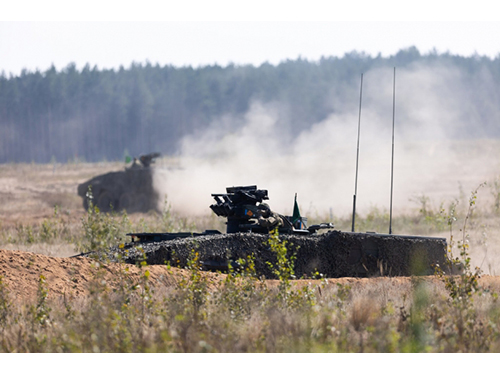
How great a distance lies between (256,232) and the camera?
11.7 m

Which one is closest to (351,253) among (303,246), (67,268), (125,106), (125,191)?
(303,246)

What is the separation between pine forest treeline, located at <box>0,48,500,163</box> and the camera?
103 meters

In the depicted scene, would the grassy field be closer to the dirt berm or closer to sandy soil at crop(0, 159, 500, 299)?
sandy soil at crop(0, 159, 500, 299)

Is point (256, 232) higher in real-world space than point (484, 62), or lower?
lower

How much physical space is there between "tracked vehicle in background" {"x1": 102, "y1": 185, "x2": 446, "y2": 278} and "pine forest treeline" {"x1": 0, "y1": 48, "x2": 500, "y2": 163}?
8745 cm

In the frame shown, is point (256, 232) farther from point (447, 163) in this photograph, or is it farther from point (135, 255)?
point (447, 163)

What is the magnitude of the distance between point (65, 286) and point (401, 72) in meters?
94.4

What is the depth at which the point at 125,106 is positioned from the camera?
4205 inches

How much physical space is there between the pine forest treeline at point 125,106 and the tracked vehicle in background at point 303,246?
8745 cm

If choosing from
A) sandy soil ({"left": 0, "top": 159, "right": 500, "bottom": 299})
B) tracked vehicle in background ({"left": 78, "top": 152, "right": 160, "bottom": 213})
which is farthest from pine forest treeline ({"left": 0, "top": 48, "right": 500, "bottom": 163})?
tracked vehicle in background ({"left": 78, "top": 152, "right": 160, "bottom": 213})

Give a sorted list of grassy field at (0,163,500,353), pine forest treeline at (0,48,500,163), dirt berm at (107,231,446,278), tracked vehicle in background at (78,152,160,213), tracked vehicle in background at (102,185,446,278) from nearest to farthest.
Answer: grassy field at (0,163,500,353) → tracked vehicle in background at (102,185,446,278) → dirt berm at (107,231,446,278) → tracked vehicle in background at (78,152,160,213) → pine forest treeline at (0,48,500,163)

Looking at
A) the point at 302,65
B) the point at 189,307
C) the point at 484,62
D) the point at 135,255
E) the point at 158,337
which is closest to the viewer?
the point at 158,337

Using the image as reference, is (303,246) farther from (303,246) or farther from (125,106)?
(125,106)

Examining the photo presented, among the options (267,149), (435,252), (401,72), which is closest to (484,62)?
(401,72)
